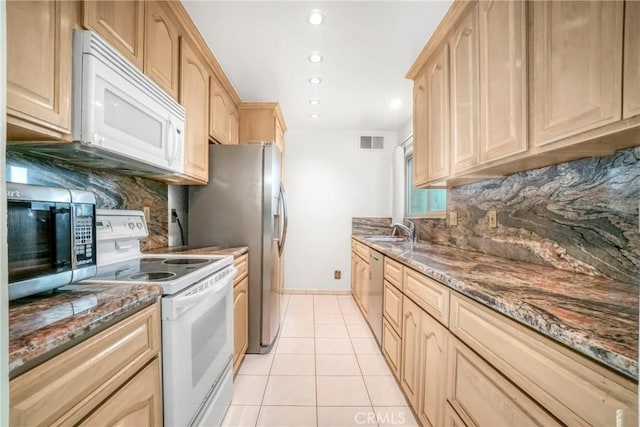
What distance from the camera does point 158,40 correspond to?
1474mm

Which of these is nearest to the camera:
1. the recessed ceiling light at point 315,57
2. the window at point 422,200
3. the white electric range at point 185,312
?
the white electric range at point 185,312

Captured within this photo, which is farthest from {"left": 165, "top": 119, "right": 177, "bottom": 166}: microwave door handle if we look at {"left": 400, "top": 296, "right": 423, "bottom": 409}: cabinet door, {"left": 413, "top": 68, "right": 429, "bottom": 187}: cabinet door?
{"left": 413, "top": 68, "right": 429, "bottom": 187}: cabinet door

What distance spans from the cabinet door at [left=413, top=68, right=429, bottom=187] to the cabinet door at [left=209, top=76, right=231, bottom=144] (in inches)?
67.7

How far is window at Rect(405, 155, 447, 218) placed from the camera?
2689mm

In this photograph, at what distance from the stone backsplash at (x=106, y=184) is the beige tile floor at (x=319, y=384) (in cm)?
124

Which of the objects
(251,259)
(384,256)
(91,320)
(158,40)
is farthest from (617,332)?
(158,40)

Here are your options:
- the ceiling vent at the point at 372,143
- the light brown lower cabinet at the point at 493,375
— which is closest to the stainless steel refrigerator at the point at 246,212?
the light brown lower cabinet at the point at 493,375

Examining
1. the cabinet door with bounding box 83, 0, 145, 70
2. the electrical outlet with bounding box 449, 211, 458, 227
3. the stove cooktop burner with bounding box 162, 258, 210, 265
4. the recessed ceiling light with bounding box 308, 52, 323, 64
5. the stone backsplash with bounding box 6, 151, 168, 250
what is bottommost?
the stove cooktop burner with bounding box 162, 258, 210, 265

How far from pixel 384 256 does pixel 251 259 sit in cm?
110

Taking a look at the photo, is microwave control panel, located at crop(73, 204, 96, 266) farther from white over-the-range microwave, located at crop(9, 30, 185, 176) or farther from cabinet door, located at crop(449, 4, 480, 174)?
cabinet door, located at crop(449, 4, 480, 174)

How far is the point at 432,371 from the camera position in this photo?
126 cm

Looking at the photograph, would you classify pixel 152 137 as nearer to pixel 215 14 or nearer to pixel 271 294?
pixel 215 14

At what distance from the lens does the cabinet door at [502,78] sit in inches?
44.6

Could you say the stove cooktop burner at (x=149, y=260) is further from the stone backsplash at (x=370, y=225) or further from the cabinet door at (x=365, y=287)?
the stone backsplash at (x=370, y=225)
